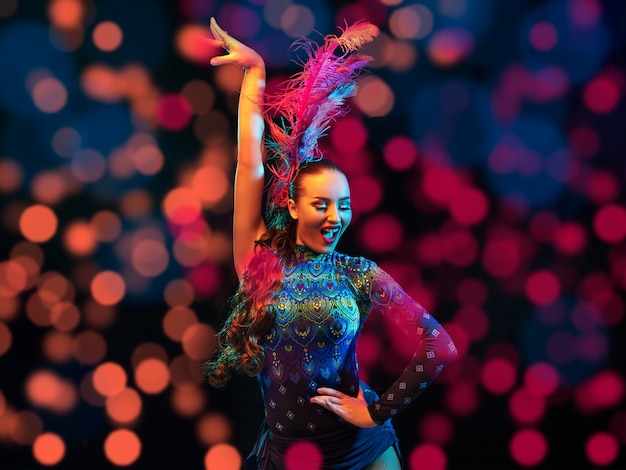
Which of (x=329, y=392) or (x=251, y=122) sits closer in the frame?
(x=329, y=392)

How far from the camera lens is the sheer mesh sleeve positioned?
5.40ft

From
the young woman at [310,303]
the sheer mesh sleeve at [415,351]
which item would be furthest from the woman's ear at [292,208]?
the sheer mesh sleeve at [415,351]

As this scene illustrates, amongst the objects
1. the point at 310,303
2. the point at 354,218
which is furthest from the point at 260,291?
the point at 354,218

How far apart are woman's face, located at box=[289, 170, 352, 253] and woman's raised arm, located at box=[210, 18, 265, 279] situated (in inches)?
5.0

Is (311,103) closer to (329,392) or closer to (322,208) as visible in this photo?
(322,208)

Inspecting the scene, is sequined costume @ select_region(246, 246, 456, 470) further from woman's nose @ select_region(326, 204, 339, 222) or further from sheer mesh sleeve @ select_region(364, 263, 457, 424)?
woman's nose @ select_region(326, 204, 339, 222)

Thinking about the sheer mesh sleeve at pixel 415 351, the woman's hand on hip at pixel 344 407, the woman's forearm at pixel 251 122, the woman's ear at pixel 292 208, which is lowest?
the woman's hand on hip at pixel 344 407

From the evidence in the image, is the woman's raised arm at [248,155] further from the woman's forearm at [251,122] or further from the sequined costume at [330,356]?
the sequined costume at [330,356]

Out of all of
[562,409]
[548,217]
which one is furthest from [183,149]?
[562,409]

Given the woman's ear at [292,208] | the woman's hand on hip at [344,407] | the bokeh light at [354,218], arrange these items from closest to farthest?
the woman's hand on hip at [344,407] < the woman's ear at [292,208] < the bokeh light at [354,218]

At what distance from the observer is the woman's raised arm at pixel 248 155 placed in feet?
5.81

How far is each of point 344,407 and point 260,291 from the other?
1.07 ft

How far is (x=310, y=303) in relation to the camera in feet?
5.48

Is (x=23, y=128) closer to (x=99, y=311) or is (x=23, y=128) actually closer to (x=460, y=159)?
(x=99, y=311)
